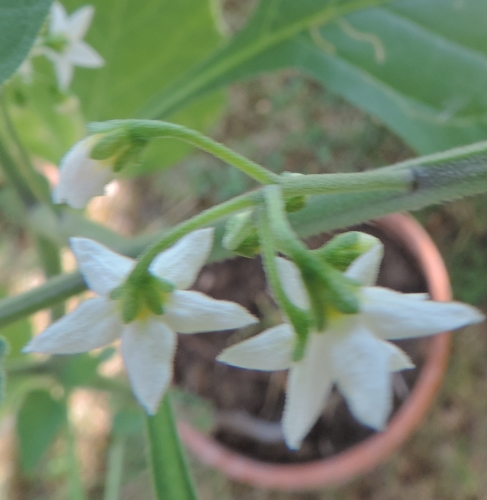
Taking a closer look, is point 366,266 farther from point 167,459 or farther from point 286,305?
point 167,459

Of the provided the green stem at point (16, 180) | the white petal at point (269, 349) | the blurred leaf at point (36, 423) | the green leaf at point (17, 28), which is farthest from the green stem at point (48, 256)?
the white petal at point (269, 349)

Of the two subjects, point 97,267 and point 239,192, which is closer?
point 97,267

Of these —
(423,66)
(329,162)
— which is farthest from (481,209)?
(423,66)

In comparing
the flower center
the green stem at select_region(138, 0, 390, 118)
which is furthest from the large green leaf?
the flower center

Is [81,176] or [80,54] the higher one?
[80,54]

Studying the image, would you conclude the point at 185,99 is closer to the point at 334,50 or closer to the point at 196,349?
the point at 334,50

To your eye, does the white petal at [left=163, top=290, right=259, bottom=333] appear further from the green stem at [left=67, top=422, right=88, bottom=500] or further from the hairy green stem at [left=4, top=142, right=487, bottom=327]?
the green stem at [left=67, top=422, right=88, bottom=500]

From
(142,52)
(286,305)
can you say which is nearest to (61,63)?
(142,52)
